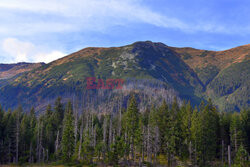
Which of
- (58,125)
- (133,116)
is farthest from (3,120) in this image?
(133,116)

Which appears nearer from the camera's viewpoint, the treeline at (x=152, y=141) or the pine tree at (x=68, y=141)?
the treeline at (x=152, y=141)

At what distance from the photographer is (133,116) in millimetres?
76625

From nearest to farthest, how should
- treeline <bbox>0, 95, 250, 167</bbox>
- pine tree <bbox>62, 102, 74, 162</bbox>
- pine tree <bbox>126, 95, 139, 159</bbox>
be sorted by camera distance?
1. treeline <bbox>0, 95, 250, 167</bbox>
2. pine tree <bbox>62, 102, 74, 162</bbox>
3. pine tree <bbox>126, 95, 139, 159</bbox>

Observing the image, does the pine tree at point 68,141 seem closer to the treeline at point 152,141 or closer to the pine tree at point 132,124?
the treeline at point 152,141

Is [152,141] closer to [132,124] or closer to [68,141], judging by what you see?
[132,124]

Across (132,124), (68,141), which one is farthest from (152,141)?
(68,141)

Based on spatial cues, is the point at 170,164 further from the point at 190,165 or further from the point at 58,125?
the point at 58,125

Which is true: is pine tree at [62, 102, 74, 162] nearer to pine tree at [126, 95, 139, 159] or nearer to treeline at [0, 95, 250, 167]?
treeline at [0, 95, 250, 167]

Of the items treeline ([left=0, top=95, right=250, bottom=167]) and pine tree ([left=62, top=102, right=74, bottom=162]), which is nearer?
treeline ([left=0, top=95, right=250, bottom=167])

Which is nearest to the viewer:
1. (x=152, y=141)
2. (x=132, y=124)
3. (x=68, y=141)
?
(x=132, y=124)

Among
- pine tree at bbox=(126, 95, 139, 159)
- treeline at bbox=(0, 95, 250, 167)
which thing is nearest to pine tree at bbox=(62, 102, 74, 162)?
treeline at bbox=(0, 95, 250, 167)

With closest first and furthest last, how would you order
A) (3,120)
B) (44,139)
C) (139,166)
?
1. (139,166)
2. (3,120)
3. (44,139)

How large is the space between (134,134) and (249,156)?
3631cm

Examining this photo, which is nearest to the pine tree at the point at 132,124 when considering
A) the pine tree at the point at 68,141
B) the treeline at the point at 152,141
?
the treeline at the point at 152,141
